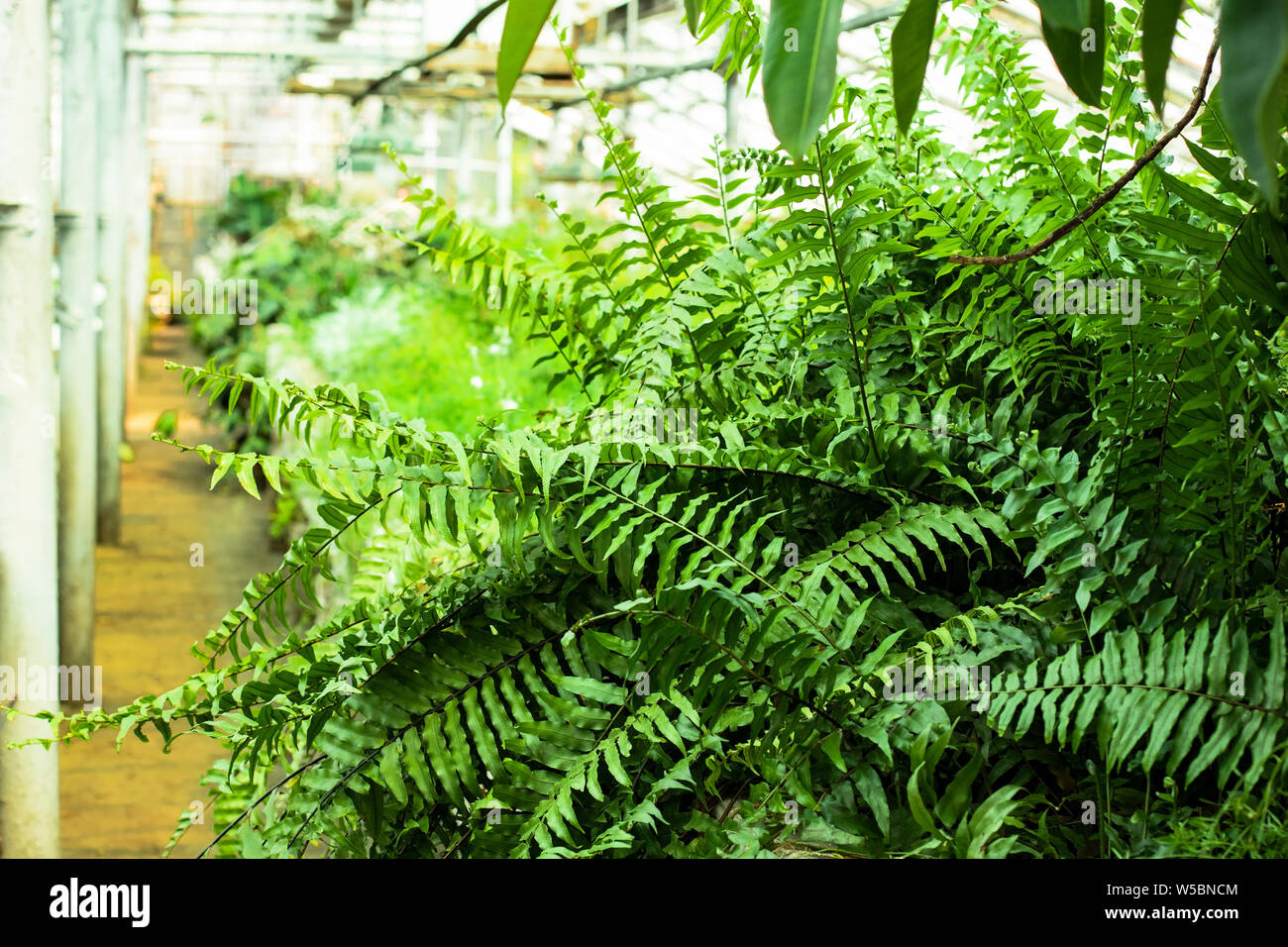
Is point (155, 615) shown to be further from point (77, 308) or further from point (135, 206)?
point (135, 206)

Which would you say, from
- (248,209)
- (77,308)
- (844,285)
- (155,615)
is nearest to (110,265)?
(77,308)

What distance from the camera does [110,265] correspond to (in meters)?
7.96

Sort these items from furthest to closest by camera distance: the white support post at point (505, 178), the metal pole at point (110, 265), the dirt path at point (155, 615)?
the white support post at point (505, 178)
the metal pole at point (110, 265)
the dirt path at point (155, 615)

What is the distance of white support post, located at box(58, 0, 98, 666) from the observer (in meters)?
5.05

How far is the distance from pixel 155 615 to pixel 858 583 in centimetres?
486

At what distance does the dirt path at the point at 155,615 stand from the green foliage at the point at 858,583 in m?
0.70

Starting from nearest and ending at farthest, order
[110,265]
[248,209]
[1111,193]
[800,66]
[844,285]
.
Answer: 1. [800,66]
2. [1111,193]
3. [844,285]
4. [110,265]
5. [248,209]

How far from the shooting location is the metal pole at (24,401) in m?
3.18

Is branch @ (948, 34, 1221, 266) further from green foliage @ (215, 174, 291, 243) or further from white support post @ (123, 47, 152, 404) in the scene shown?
green foliage @ (215, 174, 291, 243)

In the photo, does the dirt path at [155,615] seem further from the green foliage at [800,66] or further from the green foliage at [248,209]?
the green foliage at [248,209]

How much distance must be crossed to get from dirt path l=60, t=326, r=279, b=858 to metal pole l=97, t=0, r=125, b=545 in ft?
1.14

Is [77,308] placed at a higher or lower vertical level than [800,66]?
lower

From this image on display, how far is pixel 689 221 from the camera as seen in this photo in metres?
1.54

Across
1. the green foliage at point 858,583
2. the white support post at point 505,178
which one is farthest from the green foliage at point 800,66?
the white support post at point 505,178
